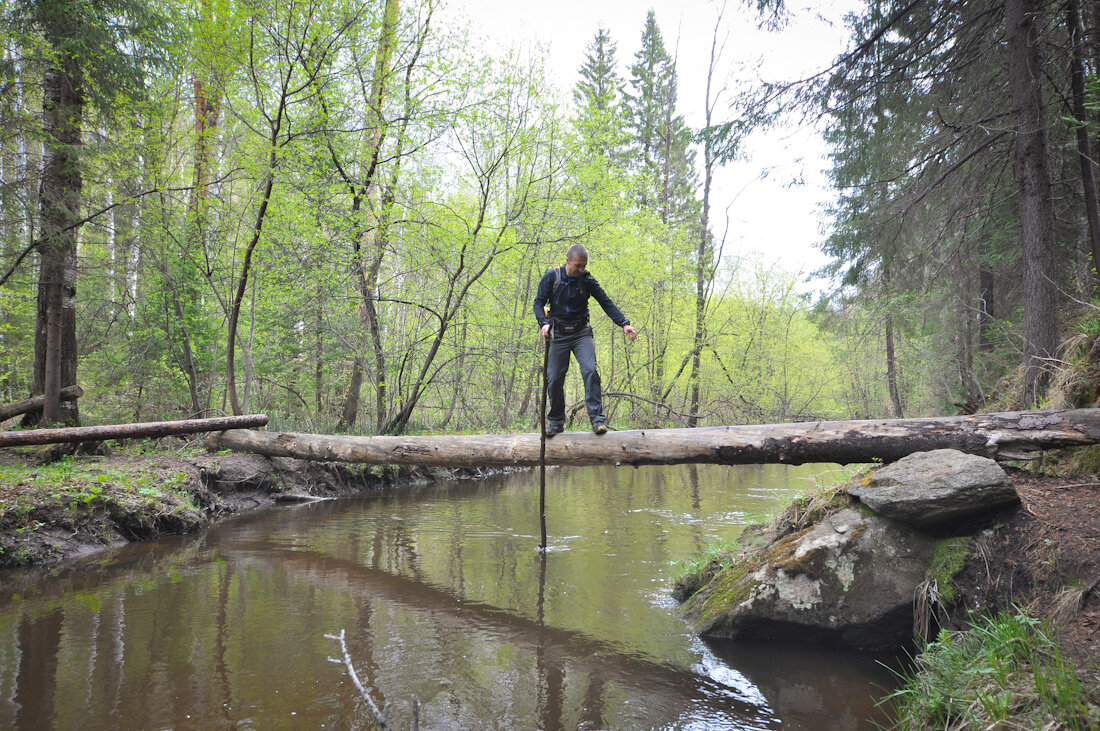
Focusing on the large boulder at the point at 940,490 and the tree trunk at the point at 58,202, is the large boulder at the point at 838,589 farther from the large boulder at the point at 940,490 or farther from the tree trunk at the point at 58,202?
the tree trunk at the point at 58,202

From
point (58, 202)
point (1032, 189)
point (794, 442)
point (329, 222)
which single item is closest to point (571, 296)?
point (794, 442)

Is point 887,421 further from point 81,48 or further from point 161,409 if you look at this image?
point 161,409

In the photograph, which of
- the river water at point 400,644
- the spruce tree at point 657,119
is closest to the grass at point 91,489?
the river water at point 400,644

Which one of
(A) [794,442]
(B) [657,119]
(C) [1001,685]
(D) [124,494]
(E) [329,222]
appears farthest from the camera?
(B) [657,119]

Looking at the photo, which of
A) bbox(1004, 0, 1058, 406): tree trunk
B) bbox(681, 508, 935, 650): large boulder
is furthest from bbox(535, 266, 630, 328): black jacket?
bbox(1004, 0, 1058, 406): tree trunk

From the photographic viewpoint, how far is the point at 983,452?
5.04m

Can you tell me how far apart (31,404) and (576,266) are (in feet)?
31.0

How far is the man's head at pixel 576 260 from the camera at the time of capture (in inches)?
238

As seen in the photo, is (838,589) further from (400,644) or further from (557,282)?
(557,282)

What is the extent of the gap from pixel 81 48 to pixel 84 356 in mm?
6643

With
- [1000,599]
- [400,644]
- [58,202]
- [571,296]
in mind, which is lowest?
[400,644]

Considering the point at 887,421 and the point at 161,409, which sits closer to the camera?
the point at 887,421

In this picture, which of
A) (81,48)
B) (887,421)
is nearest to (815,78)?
(887,421)

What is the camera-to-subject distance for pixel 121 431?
730 centimetres
